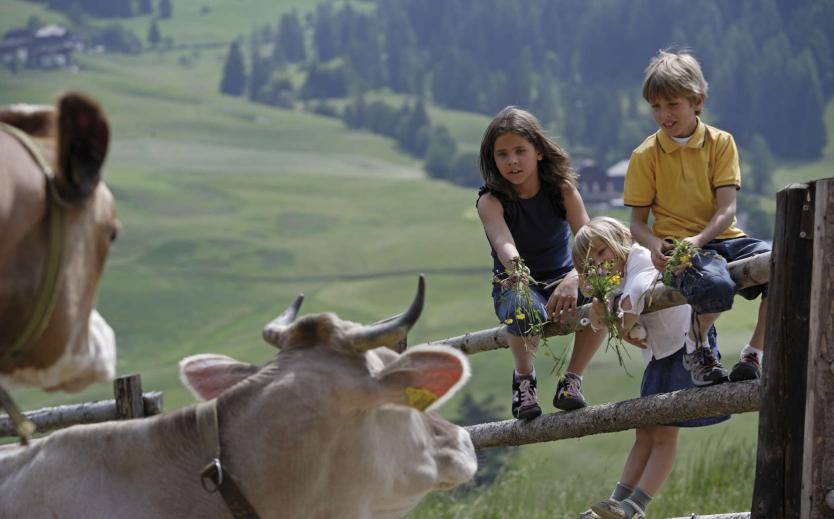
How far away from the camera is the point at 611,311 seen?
5.15 m

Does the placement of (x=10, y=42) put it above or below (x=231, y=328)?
Answer: above

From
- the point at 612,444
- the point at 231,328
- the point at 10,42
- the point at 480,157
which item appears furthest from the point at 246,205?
the point at 480,157

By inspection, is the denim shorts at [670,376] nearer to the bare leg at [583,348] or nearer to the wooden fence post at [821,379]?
the bare leg at [583,348]

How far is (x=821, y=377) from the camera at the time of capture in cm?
379

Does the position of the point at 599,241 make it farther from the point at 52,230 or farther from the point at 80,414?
the point at 80,414

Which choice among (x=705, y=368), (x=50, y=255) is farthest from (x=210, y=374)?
(x=705, y=368)

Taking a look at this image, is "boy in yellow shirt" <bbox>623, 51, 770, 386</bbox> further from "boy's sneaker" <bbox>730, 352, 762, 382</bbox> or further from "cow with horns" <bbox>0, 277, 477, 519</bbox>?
"cow with horns" <bbox>0, 277, 477, 519</bbox>

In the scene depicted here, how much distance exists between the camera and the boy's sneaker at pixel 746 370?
15.8 feet

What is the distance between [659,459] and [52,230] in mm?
2965

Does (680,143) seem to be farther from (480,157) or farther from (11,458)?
(11,458)

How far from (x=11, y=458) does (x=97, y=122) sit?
167 centimetres

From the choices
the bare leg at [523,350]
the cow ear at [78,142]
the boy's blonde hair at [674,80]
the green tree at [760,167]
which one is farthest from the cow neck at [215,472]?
the green tree at [760,167]

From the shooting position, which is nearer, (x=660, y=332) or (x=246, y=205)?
(x=660, y=332)

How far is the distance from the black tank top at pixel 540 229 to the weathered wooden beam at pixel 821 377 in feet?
7.07
